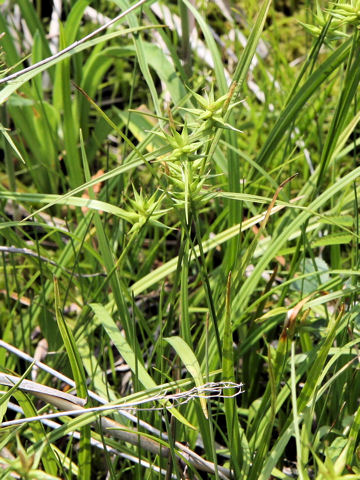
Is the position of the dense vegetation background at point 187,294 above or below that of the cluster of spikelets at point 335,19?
below

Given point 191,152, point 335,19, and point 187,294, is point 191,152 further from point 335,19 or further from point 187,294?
point 335,19

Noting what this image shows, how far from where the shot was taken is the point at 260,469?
821mm

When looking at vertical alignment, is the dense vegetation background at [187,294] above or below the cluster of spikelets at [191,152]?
below

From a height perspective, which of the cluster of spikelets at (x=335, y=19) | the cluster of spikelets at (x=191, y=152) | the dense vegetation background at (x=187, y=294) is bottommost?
the dense vegetation background at (x=187, y=294)

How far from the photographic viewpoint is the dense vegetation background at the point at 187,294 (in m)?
0.74

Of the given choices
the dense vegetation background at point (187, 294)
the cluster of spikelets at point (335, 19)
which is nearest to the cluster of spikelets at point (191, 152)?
the dense vegetation background at point (187, 294)

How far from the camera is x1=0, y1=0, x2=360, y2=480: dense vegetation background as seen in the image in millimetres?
742

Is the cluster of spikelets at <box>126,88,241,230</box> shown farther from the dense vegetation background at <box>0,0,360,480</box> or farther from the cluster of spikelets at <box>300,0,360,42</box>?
the cluster of spikelets at <box>300,0,360,42</box>

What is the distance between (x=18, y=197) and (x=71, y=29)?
0.62 m

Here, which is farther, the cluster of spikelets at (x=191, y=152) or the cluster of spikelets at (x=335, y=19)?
the cluster of spikelets at (x=335, y=19)

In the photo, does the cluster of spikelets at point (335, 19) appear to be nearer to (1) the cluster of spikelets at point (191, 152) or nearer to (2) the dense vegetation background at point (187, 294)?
(2) the dense vegetation background at point (187, 294)

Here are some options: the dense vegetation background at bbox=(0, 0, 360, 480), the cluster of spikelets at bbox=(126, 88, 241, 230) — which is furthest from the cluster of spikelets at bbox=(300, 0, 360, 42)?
the cluster of spikelets at bbox=(126, 88, 241, 230)

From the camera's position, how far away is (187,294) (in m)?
0.86

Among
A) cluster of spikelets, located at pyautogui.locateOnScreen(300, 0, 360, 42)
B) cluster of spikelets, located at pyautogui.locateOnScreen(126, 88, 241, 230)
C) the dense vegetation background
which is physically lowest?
the dense vegetation background
